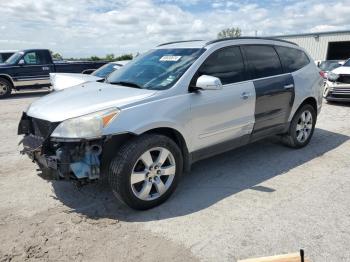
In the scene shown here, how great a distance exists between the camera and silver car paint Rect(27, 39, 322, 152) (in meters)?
3.46

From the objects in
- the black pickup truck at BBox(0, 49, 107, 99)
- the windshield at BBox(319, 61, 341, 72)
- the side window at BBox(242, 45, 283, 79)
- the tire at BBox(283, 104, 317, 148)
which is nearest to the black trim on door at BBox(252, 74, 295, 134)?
the side window at BBox(242, 45, 283, 79)

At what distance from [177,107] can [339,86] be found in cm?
833

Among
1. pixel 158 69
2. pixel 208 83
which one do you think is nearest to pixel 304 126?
pixel 208 83

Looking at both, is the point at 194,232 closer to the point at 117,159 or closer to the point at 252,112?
the point at 117,159

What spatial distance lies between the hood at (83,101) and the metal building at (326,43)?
28.7 meters

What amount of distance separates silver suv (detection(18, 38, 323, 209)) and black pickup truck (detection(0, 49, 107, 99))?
10.5m

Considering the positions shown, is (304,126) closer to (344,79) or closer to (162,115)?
(162,115)

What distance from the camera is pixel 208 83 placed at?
12.4 feet

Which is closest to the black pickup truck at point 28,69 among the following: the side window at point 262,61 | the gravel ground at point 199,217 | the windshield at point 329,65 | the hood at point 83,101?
the gravel ground at point 199,217

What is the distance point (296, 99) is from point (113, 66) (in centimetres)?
694

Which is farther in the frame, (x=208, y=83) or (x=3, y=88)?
(x=3, y=88)

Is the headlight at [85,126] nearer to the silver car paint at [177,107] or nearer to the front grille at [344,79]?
the silver car paint at [177,107]

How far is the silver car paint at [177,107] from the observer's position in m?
3.46

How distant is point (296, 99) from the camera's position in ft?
17.8
